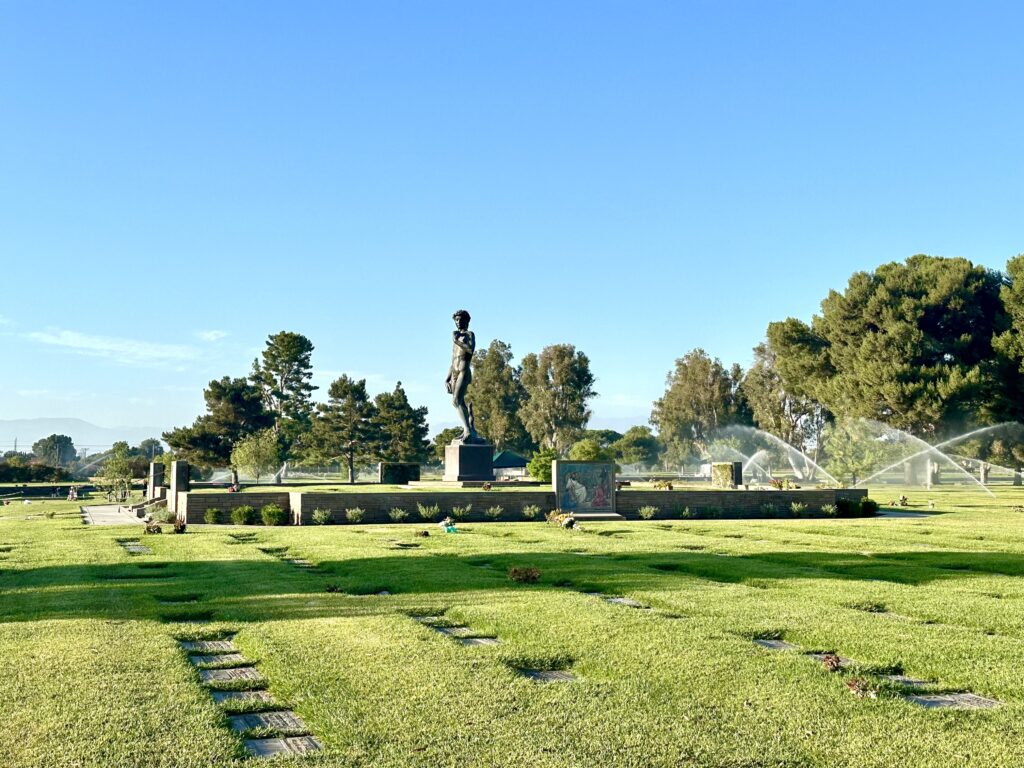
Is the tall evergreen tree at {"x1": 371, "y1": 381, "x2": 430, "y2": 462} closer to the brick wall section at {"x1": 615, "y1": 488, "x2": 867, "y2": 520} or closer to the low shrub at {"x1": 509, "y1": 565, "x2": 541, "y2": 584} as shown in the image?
the brick wall section at {"x1": 615, "y1": 488, "x2": 867, "y2": 520}

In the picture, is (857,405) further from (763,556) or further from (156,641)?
(156,641)

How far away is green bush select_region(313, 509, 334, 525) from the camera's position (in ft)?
90.3

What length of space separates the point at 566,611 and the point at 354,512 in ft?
59.3

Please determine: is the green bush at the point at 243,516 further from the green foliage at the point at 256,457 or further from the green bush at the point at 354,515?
the green foliage at the point at 256,457

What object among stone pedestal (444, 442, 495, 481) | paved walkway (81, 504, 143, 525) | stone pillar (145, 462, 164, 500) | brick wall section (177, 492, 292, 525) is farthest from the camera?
stone pillar (145, 462, 164, 500)

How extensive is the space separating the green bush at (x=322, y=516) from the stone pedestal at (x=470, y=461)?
41.2 feet

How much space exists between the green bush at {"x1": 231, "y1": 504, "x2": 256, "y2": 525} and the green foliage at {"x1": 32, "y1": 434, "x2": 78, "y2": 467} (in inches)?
5289

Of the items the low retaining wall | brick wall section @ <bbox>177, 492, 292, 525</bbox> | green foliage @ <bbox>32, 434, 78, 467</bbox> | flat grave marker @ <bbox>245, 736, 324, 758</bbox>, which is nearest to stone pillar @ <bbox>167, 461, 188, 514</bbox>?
the low retaining wall

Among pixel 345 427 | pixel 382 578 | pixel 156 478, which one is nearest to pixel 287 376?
pixel 345 427

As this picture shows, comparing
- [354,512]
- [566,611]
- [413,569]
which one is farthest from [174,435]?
[566,611]

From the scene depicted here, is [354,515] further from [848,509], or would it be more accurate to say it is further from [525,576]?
[848,509]

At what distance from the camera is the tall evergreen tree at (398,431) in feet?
267

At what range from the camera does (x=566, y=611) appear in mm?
10953

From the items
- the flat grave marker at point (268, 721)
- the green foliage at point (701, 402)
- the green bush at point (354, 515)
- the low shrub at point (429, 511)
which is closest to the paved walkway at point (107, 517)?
the green bush at point (354, 515)
